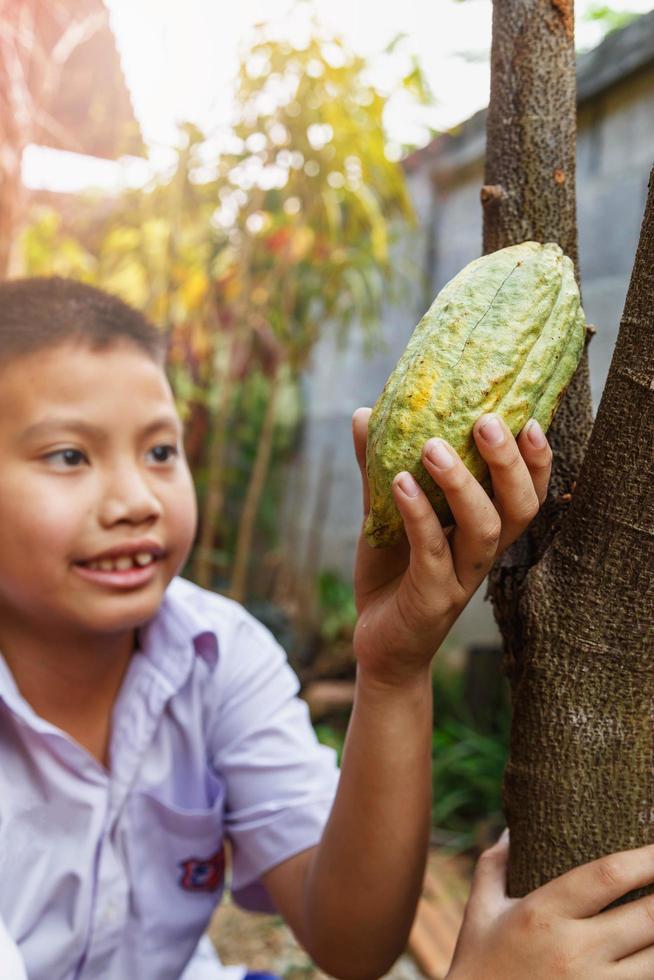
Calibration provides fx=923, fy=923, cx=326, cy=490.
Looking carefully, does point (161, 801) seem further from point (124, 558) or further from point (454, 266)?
point (454, 266)

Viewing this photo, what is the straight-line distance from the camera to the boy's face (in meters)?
1.30

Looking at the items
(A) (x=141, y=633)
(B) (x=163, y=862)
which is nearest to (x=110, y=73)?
(A) (x=141, y=633)

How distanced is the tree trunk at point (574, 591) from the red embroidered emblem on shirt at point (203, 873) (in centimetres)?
69

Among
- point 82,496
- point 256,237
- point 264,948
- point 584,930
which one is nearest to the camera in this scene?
point 584,930

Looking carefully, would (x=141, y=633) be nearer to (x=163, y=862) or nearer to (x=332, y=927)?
(x=163, y=862)

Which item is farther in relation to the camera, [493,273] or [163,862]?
[163,862]

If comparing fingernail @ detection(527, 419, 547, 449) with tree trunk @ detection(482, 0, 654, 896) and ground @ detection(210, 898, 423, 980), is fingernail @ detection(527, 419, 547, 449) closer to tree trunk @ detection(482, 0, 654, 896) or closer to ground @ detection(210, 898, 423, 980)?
tree trunk @ detection(482, 0, 654, 896)

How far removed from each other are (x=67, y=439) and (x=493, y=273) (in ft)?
2.33

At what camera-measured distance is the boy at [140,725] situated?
119cm

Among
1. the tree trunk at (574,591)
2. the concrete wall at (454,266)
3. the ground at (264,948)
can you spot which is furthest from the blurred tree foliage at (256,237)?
the tree trunk at (574,591)

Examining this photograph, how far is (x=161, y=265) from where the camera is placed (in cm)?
414

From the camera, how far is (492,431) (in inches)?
31.2

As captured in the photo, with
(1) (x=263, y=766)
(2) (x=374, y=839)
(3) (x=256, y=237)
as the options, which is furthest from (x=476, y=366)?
(3) (x=256, y=237)

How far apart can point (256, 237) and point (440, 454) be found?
3.45 meters
